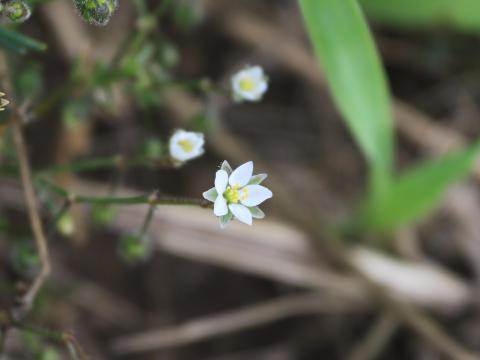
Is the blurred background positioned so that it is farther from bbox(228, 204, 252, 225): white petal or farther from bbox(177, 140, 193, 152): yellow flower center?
bbox(228, 204, 252, 225): white petal

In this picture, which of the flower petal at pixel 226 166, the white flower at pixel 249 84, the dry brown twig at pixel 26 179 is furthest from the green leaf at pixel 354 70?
the dry brown twig at pixel 26 179

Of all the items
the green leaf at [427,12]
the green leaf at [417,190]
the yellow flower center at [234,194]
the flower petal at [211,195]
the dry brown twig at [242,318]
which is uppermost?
the green leaf at [427,12]

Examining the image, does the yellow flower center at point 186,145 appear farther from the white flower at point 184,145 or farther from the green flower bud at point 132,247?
the green flower bud at point 132,247

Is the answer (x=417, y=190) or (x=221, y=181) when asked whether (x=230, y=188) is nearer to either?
(x=221, y=181)

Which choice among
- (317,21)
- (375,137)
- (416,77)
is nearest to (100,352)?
(375,137)

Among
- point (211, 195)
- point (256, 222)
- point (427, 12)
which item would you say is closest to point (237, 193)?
point (211, 195)

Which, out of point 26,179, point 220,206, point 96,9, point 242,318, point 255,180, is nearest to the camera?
point 220,206

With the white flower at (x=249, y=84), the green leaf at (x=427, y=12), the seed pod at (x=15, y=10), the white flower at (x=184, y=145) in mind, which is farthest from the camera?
the green leaf at (x=427, y=12)
